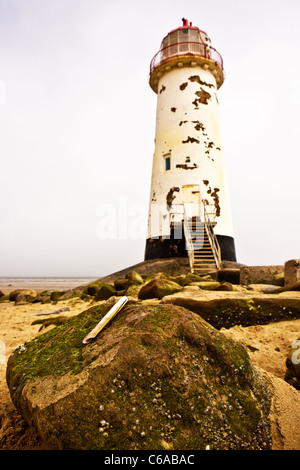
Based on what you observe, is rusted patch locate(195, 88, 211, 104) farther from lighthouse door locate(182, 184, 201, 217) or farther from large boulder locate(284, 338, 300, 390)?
large boulder locate(284, 338, 300, 390)

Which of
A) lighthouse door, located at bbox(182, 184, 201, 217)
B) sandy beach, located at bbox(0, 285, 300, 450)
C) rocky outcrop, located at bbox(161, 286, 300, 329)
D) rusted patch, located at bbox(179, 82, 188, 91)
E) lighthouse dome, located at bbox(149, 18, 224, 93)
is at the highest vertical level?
lighthouse dome, located at bbox(149, 18, 224, 93)

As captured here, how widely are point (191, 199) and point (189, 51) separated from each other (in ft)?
25.2

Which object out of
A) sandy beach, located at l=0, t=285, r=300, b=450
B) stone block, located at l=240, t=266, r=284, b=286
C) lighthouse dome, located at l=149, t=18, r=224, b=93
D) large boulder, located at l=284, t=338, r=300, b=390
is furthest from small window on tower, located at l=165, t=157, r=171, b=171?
large boulder, located at l=284, t=338, r=300, b=390

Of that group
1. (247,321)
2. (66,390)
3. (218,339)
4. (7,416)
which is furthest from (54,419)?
(247,321)

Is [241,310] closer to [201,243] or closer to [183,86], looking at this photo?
[201,243]

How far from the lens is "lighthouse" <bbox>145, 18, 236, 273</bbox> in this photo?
1210cm

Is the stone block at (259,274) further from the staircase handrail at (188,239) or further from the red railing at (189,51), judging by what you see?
the red railing at (189,51)

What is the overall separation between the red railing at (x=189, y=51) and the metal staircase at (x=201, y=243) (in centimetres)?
778

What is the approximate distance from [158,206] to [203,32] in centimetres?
1045

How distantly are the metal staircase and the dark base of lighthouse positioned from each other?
57cm

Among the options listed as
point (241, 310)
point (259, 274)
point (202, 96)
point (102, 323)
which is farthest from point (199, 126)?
point (102, 323)

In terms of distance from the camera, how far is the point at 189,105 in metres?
13.3

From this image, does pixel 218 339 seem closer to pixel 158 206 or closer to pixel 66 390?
pixel 66 390

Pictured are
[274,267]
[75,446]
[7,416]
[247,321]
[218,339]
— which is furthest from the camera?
[274,267]
